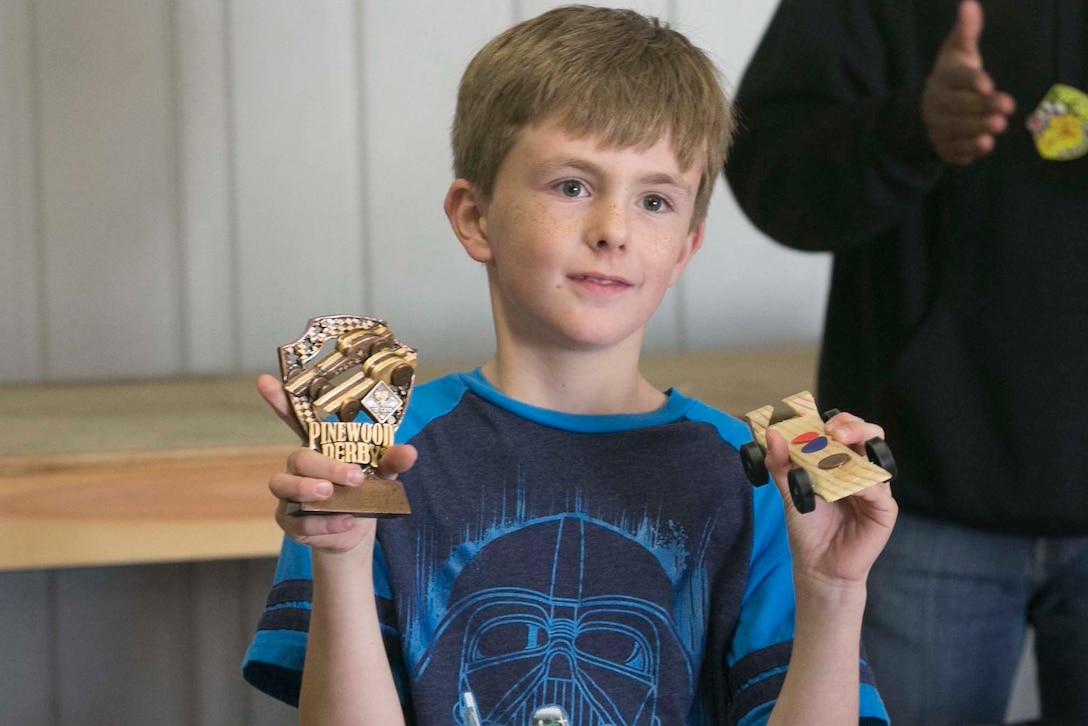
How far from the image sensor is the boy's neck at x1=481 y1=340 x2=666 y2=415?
2.74 ft

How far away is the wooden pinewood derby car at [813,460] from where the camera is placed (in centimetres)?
66

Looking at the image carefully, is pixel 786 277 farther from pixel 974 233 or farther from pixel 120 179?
pixel 120 179

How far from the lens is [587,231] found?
2.56 ft

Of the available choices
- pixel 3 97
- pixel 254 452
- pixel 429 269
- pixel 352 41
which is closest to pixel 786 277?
pixel 429 269

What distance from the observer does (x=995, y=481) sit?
1118 millimetres

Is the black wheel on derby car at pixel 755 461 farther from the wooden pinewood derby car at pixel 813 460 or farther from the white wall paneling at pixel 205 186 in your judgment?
the white wall paneling at pixel 205 186

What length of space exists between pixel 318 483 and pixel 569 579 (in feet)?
0.68

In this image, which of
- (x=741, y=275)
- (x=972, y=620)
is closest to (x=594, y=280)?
(x=972, y=620)

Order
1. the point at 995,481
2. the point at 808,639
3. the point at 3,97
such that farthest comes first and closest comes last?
the point at 3,97 → the point at 995,481 → the point at 808,639

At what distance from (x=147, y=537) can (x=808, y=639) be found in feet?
2.49

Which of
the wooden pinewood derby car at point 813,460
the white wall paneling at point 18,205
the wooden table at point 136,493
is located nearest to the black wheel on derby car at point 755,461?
the wooden pinewood derby car at point 813,460

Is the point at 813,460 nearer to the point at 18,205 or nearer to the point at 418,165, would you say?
the point at 418,165

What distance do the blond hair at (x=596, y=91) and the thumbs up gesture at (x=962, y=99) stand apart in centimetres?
28

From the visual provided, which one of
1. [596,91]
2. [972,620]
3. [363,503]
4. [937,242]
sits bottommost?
[972,620]
